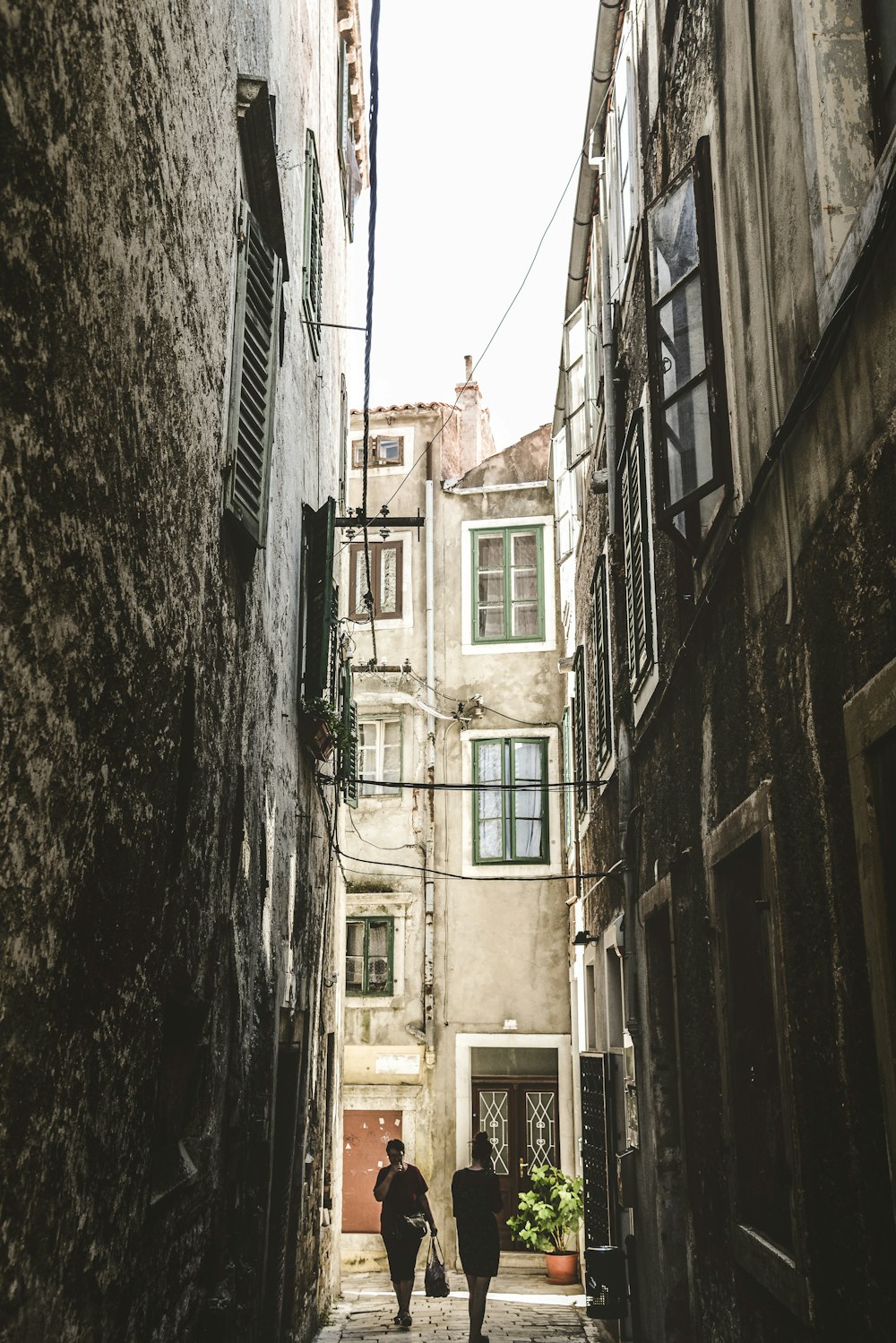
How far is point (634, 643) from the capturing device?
905cm

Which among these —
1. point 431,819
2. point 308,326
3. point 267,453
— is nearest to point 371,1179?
point 431,819

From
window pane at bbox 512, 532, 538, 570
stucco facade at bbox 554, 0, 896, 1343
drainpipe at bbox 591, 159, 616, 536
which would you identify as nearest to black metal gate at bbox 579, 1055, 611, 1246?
stucco facade at bbox 554, 0, 896, 1343

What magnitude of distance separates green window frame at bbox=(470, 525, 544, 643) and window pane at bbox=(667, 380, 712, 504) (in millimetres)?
14152

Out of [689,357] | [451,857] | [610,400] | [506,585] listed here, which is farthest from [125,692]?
[506,585]

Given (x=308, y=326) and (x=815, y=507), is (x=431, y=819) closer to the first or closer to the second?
(x=308, y=326)

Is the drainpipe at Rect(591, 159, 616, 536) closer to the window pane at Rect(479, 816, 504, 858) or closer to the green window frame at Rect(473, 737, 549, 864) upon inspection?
the green window frame at Rect(473, 737, 549, 864)

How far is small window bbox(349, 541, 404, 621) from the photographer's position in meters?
20.9

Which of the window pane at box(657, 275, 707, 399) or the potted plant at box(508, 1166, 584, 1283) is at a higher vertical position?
the window pane at box(657, 275, 707, 399)

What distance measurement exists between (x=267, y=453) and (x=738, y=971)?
3.41m

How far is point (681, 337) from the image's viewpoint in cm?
598

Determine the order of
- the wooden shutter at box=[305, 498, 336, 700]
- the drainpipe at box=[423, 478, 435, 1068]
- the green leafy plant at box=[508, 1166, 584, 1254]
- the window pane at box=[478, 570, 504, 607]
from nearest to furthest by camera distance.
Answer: the wooden shutter at box=[305, 498, 336, 700], the green leafy plant at box=[508, 1166, 584, 1254], the drainpipe at box=[423, 478, 435, 1068], the window pane at box=[478, 570, 504, 607]

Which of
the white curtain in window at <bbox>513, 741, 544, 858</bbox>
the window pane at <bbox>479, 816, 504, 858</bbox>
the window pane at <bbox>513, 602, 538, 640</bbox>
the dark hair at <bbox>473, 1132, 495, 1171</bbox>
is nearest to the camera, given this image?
the dark hair at <bbox>473, 1132, 495, 1171</bbox>

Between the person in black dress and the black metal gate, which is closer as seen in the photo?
the person in black dress

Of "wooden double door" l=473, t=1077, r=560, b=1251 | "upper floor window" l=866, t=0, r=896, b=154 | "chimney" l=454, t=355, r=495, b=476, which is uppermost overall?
"chimney" l=454, t=355, r=495, b=476
